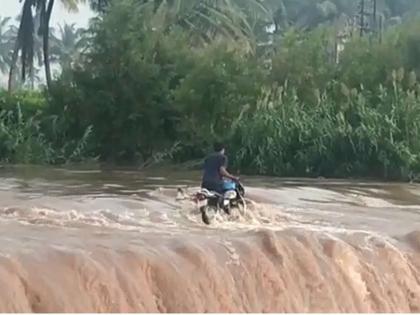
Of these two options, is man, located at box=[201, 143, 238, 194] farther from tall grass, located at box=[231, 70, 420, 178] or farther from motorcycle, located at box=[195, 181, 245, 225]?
tall grass, located at box=[231, 70, 420, 178]

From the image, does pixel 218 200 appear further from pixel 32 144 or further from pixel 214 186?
pixel 32 144

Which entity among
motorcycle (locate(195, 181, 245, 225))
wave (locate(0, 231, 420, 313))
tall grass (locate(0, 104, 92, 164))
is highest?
tall grass (locate(0, 104, 92, 164))

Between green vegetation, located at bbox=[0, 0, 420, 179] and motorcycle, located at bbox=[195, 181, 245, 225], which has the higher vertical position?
green vegetation, located at bbox=[0, 0, 420, 179]

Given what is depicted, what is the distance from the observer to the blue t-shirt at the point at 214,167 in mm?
14086

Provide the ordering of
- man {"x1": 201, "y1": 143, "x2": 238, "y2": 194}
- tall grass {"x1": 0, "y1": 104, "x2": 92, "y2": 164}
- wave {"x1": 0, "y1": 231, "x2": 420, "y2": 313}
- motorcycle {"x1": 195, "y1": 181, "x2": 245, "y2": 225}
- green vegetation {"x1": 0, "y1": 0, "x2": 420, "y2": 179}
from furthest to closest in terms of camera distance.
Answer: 1. tall grass {"x1": 0, "y1": 104, "x2": 92, "y2": 164}
2. green vegetation {"x1": 0, "y1": 0, "x2": 420, "y2": 179}
3. motorcycle {"x1": 195, "y1": 181, "x2": 245, "y2": 225}
4. man {"x1": 201, "y1": 143, "x2": 238, "y2": 194}
5. wave {"x1": 0, "y1": 231, "x2": 420, "y2": 313}

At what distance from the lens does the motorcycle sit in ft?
46.6

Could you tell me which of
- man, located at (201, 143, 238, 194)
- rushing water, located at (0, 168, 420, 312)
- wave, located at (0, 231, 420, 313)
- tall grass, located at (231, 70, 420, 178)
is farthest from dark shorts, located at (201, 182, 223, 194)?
tall grass, located at (231, 70, 420, 178)

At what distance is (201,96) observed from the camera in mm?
29375

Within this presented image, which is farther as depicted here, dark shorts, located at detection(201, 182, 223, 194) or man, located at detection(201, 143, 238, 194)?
dark shorts, located at detection(201, 182, 223, 194)

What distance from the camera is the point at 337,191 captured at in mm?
21047

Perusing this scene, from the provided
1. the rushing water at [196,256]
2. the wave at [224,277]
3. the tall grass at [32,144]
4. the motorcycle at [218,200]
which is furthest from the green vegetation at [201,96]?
the wave at [224,277]

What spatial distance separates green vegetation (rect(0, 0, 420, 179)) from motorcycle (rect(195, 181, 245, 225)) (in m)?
12.9

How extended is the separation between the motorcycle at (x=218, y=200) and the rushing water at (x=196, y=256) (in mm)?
199

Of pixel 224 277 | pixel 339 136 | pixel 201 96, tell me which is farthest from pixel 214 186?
pixel 201 96
